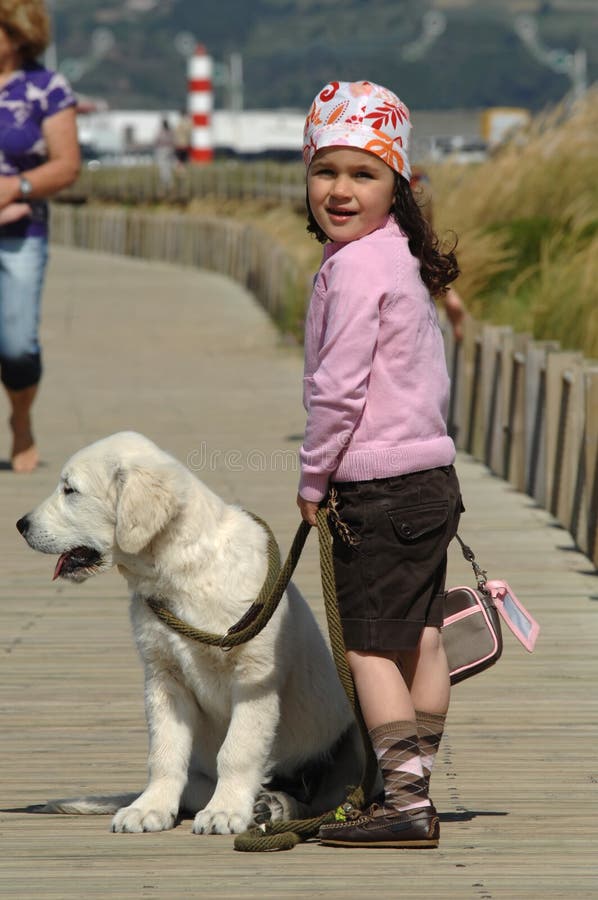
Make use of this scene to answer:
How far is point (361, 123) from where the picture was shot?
4641mm

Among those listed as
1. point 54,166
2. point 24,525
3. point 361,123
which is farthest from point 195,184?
point 361,123

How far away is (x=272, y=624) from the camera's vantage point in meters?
4.64

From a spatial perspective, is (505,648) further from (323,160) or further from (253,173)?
→ (253,173)

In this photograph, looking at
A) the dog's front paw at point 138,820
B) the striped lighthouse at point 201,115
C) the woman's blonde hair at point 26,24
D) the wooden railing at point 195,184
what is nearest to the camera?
the dog's front paw at point 138,820

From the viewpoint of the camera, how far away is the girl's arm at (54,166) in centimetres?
960

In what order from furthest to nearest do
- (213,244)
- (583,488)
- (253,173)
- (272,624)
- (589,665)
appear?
(253,173)
(213,244)
(583,488)
(589,665)
(272,624)

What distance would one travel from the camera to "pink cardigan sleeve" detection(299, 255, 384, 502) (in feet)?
14.5

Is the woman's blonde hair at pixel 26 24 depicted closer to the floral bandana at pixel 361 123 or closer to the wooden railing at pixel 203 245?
the floral bandana at pixel 361 123

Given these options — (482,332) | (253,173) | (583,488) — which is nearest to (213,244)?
(253,173)

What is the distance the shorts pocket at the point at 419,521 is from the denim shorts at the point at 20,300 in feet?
18.1

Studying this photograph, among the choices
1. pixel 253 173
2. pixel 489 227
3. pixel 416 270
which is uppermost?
pixel 416 270

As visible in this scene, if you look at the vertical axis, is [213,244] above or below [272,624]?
below

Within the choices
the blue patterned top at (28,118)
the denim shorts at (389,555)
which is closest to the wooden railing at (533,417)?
the blue patterned top at (28,118)

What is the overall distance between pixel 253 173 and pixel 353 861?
36.1 meters
